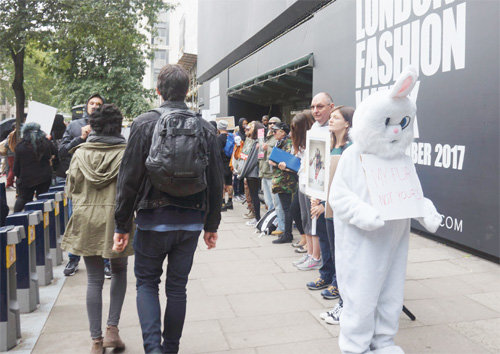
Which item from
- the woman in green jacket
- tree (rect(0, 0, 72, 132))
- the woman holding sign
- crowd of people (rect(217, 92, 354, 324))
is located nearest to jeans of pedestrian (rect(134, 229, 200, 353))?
the woman in green jacket

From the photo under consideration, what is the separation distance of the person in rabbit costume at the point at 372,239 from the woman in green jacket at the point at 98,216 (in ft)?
5.05

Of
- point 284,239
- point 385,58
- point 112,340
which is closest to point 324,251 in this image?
point 112,340

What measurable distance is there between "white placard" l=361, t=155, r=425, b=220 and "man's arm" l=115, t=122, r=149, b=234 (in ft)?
4.29

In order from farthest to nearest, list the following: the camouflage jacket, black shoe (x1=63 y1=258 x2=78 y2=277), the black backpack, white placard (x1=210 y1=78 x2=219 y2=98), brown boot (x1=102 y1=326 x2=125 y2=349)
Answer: white placard (x1=210 y1=78 x2=219 y2=98)
the camouflage jacket
black shoe (x1=63 y1=258 x2=78 y2=277)
brown boot (x1=102 y1=326 x2=125 y2=349)
the black backpack

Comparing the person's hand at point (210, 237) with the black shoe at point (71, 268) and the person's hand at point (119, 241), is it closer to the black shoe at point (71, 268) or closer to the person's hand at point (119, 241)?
the person's hand at point (119, 241)

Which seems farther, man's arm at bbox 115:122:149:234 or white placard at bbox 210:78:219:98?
white placard at bbox 210:78:219:98

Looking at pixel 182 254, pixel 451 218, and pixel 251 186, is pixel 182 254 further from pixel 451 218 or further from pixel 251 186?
pixel 251 186

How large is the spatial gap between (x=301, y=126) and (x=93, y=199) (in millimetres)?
2870

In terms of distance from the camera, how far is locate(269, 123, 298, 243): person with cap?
22.3 ft

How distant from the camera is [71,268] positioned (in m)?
5.65

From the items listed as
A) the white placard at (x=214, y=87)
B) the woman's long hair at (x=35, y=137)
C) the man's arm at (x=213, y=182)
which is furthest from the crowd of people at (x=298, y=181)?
the white placard at (x=214, y=87)

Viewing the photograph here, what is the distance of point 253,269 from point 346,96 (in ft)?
15.4

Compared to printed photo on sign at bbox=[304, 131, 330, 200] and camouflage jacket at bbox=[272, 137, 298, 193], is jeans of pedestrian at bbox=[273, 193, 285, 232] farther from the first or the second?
printed photo on sign at bbox=[304, 131, 330, 200]

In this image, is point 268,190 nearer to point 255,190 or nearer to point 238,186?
point 255,190
